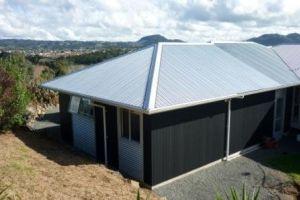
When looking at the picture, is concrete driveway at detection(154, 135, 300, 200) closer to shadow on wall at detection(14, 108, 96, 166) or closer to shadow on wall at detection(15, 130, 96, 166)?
shadow on wall at detection(15, 130, 96, 166)

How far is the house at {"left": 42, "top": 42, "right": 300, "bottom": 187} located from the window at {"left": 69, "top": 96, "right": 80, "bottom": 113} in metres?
0.04

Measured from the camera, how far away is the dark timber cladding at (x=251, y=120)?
1484 cm

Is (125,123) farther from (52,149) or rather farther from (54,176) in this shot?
(52,149)

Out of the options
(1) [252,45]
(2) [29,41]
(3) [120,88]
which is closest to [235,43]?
(1) [252,45]

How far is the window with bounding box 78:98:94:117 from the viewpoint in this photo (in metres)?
14.8

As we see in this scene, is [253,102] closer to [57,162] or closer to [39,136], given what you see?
[57,162]

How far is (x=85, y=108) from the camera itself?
15.2 meters

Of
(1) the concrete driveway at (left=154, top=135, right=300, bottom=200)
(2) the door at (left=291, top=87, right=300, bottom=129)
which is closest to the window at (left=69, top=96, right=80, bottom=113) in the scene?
(1) the concrete driveway at (left=154, top=135, right=300, bottom=200)

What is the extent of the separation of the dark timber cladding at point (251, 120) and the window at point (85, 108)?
5.75m

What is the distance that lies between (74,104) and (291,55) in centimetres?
1318

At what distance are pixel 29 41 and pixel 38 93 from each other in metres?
155

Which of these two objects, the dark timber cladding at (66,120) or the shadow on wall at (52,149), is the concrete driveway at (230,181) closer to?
the shadow on wall at (52,149)

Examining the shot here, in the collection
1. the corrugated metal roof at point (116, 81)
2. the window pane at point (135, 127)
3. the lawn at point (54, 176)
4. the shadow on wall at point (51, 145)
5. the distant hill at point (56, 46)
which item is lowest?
the distant hill at point (56, 46)

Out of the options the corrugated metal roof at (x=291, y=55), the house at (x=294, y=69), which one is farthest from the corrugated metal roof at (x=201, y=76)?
the corrugated metal roof at (x=291, y=55)
